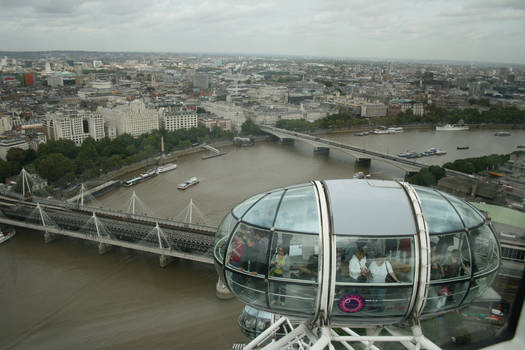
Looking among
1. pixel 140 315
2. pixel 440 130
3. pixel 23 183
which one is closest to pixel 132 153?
pixel 23 183

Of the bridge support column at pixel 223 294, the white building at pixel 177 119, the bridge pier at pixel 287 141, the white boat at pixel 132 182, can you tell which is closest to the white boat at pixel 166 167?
the white boat at pixel 132 182

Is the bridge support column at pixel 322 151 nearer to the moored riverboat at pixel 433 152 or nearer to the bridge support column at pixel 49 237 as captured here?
the moored riverboat at pixel 433 152

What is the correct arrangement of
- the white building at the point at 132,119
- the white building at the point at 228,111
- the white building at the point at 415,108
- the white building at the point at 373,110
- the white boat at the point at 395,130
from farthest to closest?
the white building at the point at 373,110 → the white building at the point at 415,108 → the white building at the point at 228,111 → the white boat at the point at 395,130 → the white building at the point at 132,119

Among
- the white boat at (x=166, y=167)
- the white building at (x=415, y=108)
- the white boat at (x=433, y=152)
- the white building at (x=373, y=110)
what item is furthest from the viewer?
the white building at (x=373, y=110)

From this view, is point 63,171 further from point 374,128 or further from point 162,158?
point 374,128

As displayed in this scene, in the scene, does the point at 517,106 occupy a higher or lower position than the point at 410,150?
higher

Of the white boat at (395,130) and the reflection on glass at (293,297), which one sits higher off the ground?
the reflection on glass at (293,297)

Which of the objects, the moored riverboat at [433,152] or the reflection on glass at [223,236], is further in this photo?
the moored riverboat at [433,152]
